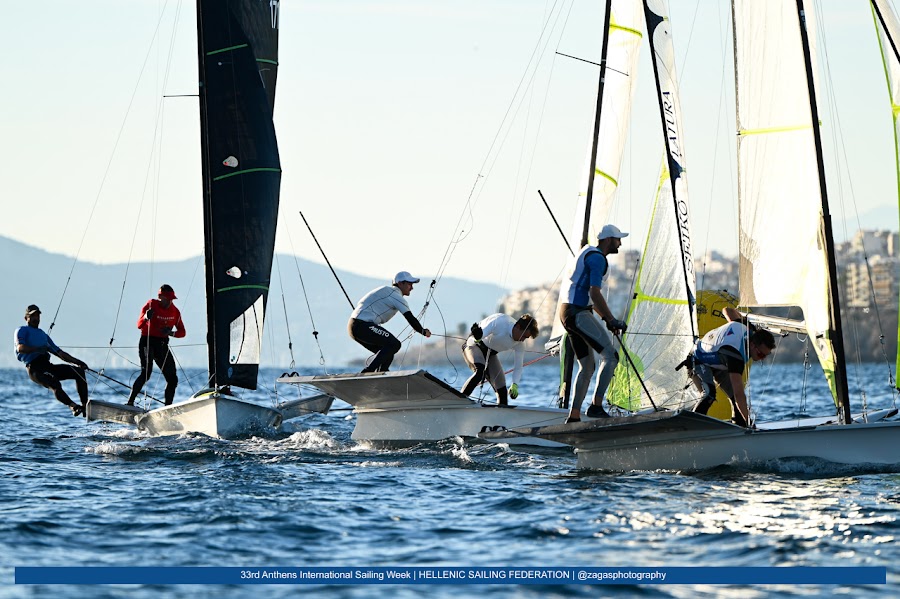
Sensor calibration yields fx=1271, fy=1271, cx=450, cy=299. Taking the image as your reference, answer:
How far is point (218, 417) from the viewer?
1619 centimetres

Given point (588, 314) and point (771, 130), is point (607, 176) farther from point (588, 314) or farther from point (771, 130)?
point (588, 314)

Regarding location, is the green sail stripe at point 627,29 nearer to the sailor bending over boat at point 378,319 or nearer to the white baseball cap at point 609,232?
the sailor bending over boat at point 378,319

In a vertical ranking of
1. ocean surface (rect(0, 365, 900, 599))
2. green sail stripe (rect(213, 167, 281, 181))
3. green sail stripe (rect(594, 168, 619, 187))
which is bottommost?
ocean surface (rect(0, 365, 900, 599))

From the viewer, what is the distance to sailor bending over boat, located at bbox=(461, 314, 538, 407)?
52.3ft

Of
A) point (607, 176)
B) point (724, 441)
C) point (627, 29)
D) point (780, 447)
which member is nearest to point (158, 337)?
point (607, 176)

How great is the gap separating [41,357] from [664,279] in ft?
29.0

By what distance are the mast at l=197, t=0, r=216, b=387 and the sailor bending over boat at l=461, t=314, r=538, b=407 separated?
382 centimetres

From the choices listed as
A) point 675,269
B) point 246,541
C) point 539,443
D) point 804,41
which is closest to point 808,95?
point 804,41

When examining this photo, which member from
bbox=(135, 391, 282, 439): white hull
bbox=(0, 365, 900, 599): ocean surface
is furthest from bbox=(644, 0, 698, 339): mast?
bbox=(135, 391, 282, 439): white hull

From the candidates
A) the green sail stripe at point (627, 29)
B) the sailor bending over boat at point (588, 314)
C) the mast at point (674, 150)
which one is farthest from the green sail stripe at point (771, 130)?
the green sail stripe at point (627, 29)

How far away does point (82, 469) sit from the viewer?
539 inches

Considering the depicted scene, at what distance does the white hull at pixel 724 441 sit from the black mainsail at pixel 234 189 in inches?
256

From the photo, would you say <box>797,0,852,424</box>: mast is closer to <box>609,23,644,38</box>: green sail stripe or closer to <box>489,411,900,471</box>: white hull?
<box>489,411,900,471</box>: white hull

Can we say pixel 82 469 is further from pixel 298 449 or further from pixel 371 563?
pixel 371 563
